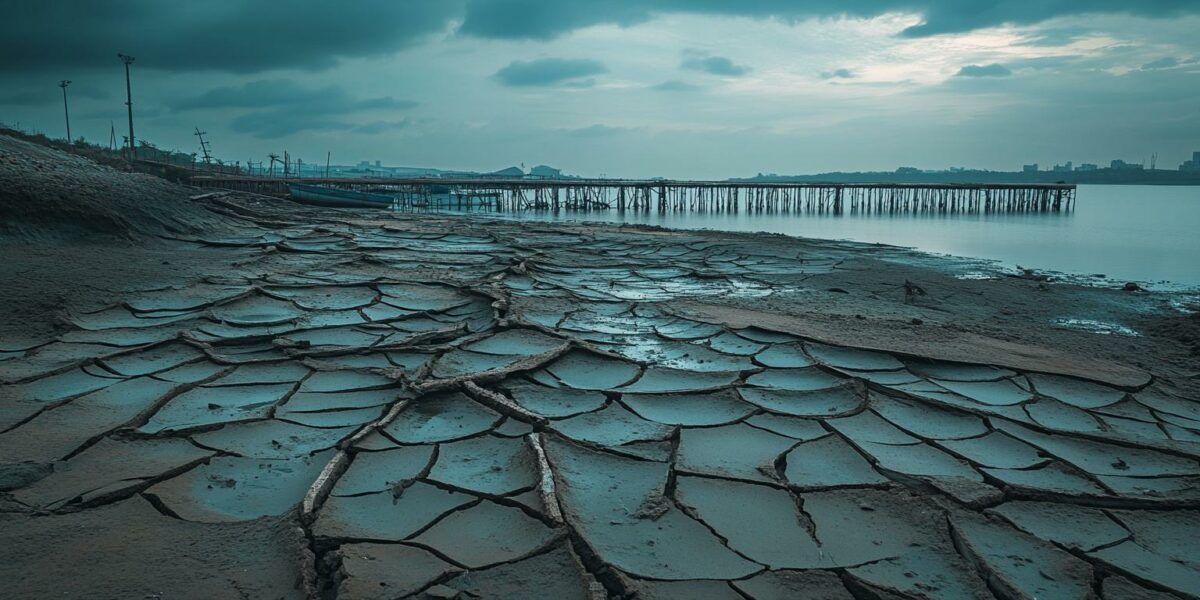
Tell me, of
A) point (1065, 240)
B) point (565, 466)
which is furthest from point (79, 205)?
point (1065, 240)

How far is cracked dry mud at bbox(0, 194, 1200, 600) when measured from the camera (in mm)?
2271

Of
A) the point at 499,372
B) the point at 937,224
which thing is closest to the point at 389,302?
the point at 499,372

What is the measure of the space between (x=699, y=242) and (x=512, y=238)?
387 cm

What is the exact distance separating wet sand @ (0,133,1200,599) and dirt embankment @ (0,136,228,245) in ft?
4.78

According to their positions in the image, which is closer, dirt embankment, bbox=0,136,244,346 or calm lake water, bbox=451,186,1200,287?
dirt embankment, bbox=0,136,244,346

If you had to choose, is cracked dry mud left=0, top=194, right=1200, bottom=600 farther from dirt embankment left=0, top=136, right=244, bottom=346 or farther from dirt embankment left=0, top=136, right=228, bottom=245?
dirt embankment left=0, top=136, right=228, bottom=245

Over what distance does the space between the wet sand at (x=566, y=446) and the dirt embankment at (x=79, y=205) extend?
4.78ft

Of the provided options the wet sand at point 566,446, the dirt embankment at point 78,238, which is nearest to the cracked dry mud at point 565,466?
the wet sand at point 566,446

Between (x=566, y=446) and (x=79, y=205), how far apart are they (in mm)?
8661

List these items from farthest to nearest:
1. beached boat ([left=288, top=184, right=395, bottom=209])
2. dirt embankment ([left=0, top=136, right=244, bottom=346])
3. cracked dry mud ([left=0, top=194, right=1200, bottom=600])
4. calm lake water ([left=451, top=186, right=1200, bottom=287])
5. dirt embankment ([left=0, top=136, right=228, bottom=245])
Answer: beached boat ([left=288, top=184, right=395, bottom=209]) → calm lake water ([left=451, top=186, right=1200, bottom=287]) → dirt embankment ([left=0, top=136, right=228, bottom=245]) → dirt embankment ([left=0, top=136, right=244, bottom=346]) → cracked dry mud ([left=0, top=194, right=1200, bottom=600])

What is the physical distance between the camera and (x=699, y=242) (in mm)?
14445

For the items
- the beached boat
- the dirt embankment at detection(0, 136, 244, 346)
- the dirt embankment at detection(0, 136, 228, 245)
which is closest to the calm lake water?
the beached boat

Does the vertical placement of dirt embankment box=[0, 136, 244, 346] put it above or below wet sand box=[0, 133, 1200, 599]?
above

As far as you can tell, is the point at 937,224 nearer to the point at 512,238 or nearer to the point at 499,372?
the point at 512,238
